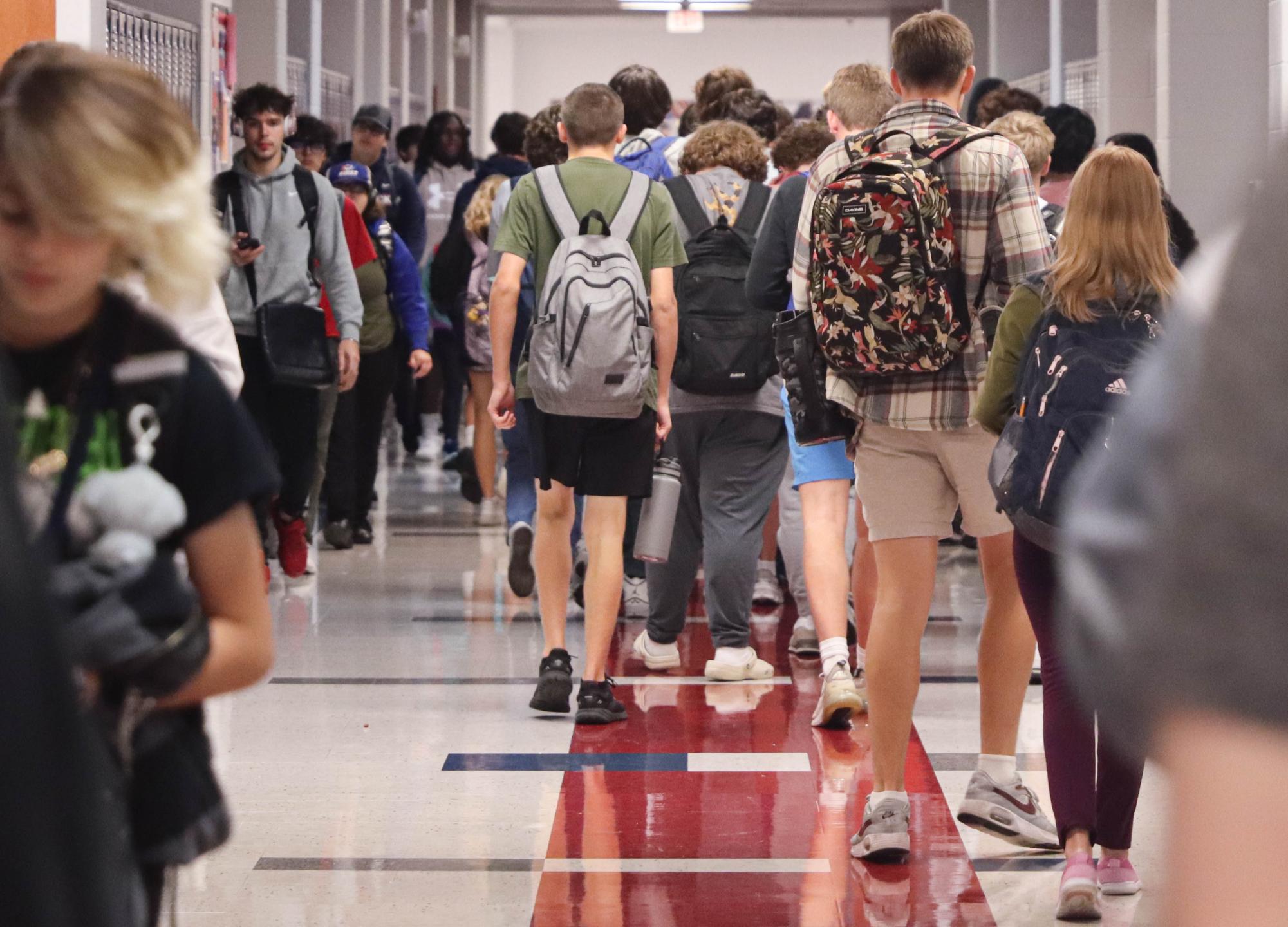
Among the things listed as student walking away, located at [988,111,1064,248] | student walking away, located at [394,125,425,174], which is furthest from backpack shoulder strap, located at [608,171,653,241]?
student walking away, located at [394,125,425,174]

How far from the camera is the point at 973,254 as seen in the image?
12.2ft

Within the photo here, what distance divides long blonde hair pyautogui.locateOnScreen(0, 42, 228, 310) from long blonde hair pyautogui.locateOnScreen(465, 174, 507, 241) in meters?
6.58

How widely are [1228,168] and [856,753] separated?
14.8 feet

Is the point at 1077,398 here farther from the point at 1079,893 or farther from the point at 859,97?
the point at 859,97

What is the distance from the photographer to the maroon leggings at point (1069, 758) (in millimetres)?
3387

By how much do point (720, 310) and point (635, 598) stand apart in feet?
5.27

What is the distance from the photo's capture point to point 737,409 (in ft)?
17.9

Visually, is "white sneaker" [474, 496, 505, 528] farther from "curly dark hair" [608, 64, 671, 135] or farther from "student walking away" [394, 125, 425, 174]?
"student walking away" [394, 125, 425, 174]

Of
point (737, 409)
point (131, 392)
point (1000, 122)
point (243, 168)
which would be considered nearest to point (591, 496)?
point (737, 409)

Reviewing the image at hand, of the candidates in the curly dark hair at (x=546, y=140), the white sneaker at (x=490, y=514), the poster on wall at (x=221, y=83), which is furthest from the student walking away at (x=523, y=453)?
the poster on wall at (x=221, y=83)

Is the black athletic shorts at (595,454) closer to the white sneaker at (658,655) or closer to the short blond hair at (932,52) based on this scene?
the white sneaker at (658,655)

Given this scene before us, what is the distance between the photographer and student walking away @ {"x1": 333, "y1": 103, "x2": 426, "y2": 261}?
902 cm

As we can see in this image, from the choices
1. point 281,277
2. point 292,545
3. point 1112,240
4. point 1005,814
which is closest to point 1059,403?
point 1112,240

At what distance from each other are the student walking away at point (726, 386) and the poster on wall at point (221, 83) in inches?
141
